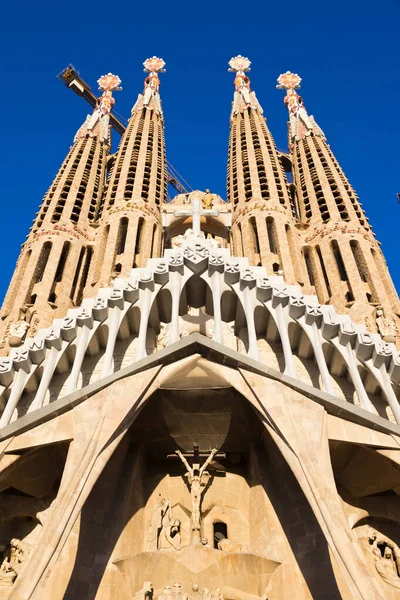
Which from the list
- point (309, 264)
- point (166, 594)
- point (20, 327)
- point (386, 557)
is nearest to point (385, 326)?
point (309, 264)

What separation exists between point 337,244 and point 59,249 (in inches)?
357

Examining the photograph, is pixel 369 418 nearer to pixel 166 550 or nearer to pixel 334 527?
pixel 334 527

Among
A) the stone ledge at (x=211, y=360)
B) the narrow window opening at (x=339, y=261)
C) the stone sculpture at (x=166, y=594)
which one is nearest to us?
the stone sculpture at (x=166, y=594)

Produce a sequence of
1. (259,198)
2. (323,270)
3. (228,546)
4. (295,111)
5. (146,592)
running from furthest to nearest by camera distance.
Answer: (295,111)
(259,198)
(323,270)
(228,546)
(146,592)

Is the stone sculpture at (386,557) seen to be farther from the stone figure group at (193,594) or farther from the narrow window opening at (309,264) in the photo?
the narrow window opening at (309,264)

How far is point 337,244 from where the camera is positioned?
2044 cm

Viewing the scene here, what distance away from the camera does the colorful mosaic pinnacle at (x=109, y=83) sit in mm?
34219

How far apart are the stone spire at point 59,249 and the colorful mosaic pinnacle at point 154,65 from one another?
9.23m

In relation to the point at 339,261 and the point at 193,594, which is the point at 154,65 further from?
the point at 193,594

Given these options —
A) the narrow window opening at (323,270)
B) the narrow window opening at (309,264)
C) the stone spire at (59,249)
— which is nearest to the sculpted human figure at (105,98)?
the stone spire at (59,249)

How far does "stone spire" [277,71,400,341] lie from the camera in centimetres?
1752

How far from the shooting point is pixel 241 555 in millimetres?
11391

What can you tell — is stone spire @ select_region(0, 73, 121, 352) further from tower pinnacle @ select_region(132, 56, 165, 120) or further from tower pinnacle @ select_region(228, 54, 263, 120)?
tower pinnacle @ select_region(228, 54, 263, 120)

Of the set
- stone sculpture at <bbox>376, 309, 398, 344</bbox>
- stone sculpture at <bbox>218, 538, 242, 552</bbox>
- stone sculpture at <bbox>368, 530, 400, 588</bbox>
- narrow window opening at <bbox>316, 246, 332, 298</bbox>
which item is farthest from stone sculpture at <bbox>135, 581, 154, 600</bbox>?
narrow window opening at <bbox>316, 246, 332, 298</bbox>
